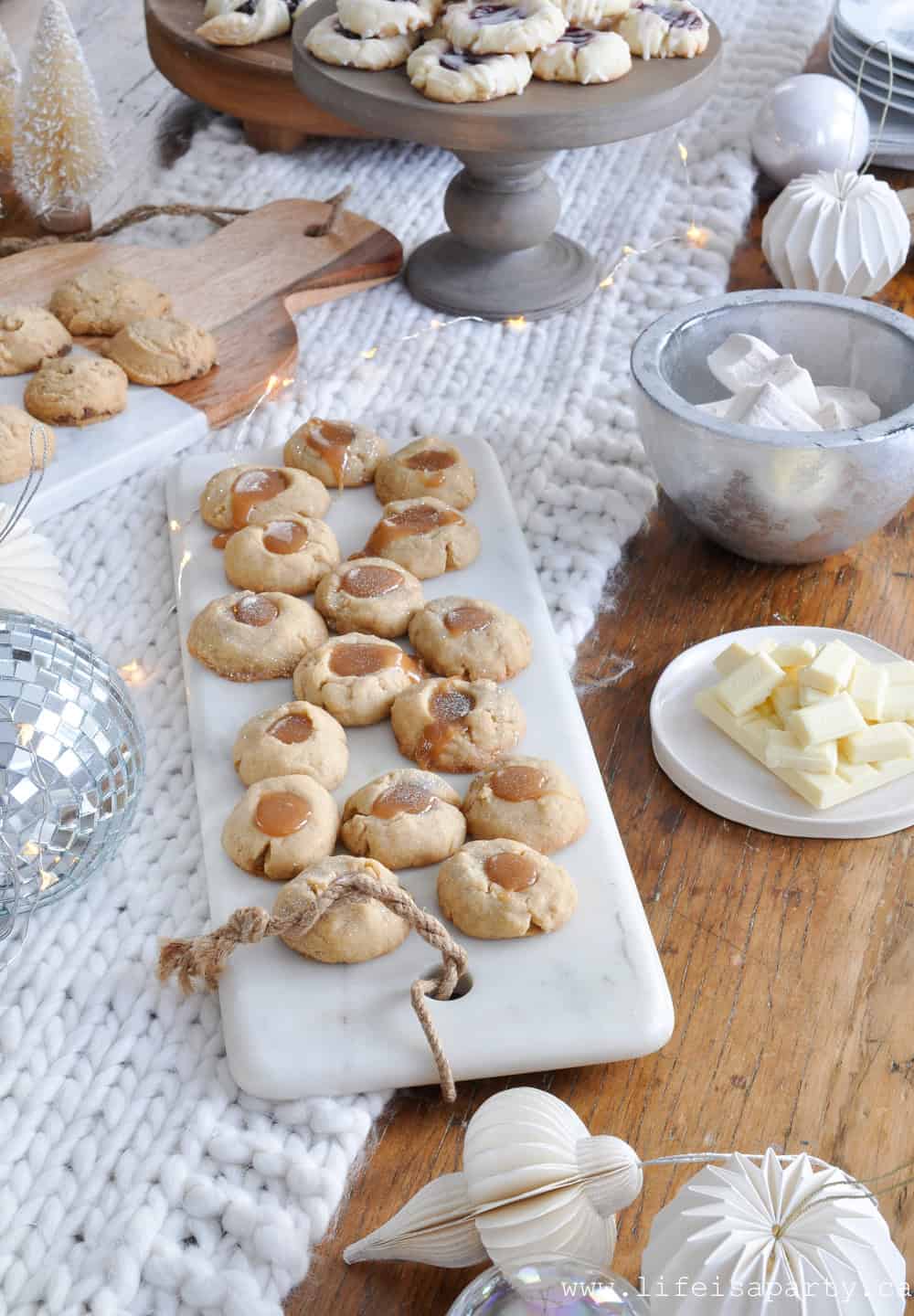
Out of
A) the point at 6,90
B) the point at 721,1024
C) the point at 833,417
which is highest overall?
the point at 6,90

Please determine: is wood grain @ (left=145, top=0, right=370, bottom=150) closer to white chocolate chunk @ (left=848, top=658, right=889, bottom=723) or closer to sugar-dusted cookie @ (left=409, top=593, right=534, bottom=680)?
sugar-dusted cookie @ (left=409, top=593, right=534, bottom=680)

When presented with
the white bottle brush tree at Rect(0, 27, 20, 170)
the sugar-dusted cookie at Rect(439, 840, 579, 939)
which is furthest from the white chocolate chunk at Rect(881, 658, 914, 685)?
the white bottle brush tree at Rect(0, 27, 20, 170)

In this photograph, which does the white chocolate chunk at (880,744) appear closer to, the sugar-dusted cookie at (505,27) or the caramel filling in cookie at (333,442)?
the caramel filling in cookie at (333,442)

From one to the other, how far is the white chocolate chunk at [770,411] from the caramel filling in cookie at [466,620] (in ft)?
0.68

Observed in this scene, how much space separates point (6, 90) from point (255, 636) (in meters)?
0.77

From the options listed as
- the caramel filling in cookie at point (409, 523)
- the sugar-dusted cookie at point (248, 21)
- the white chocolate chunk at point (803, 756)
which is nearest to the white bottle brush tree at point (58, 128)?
the sugar-dusted cookie at point (248, 21)

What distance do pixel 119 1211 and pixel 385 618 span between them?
403mm

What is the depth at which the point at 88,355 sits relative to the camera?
115 centimetres

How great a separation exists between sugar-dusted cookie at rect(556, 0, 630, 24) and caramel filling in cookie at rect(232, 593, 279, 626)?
0.58 metres

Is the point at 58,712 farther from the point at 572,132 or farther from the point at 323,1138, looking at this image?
the point at 572,132

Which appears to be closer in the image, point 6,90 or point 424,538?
point 424,538

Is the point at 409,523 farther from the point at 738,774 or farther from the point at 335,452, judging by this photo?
the point at 738,774

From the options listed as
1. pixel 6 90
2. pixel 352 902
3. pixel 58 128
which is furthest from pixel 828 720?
pixel 6 90

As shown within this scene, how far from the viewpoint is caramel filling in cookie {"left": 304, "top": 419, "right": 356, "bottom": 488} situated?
103 cm
